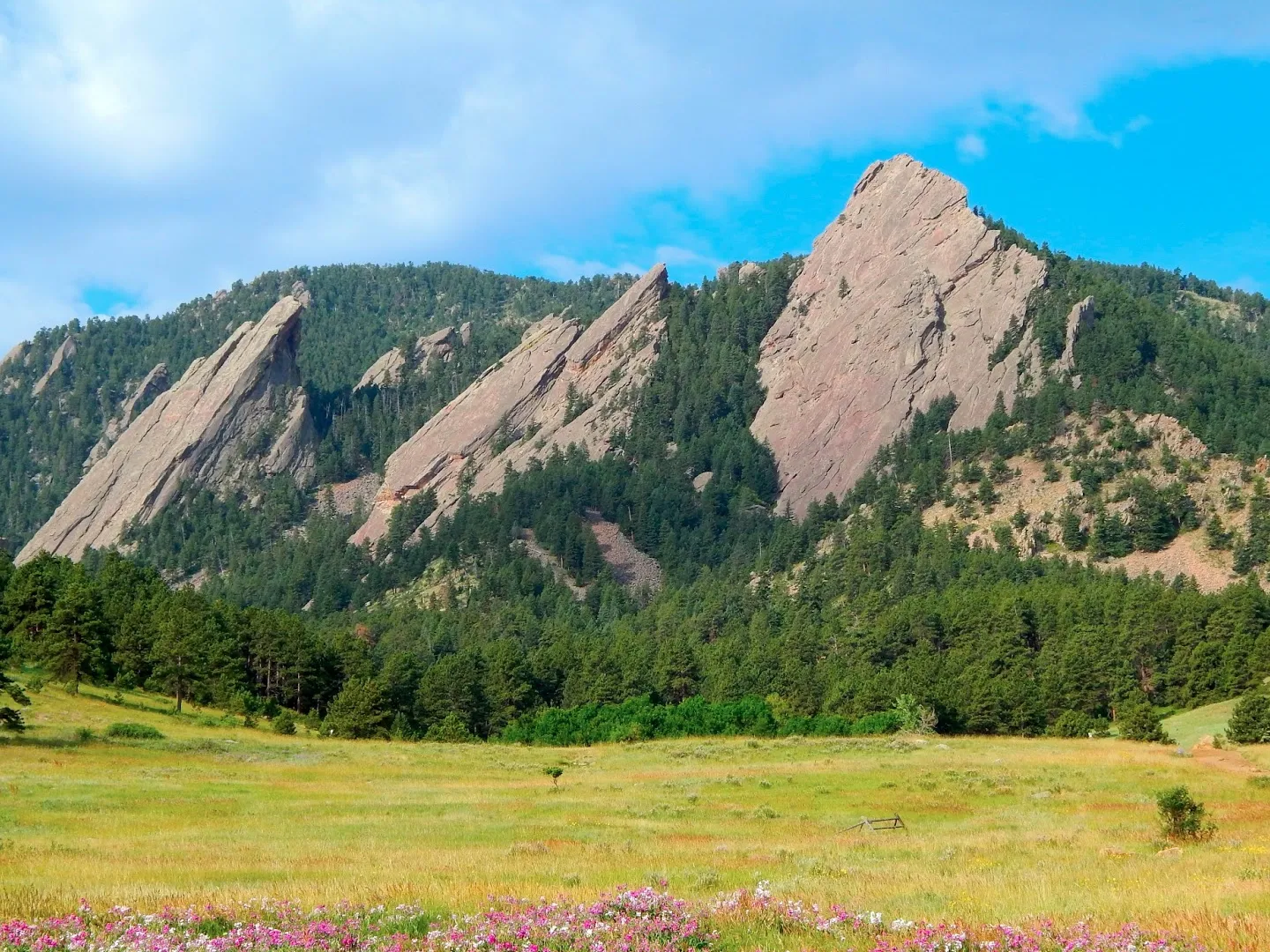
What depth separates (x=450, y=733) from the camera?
91.2 m

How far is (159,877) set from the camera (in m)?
21.0

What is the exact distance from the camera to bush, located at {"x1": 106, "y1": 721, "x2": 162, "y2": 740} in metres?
58.7

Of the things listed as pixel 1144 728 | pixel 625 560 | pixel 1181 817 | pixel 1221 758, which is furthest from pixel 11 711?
pixel 625 560

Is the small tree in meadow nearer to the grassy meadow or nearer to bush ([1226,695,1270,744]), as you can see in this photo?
the grassy meadow

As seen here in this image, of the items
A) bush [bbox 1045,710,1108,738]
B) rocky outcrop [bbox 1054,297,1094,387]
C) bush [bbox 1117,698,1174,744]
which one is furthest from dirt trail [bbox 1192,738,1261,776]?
rocky outcrop [bbox 1054,297,1094,387]

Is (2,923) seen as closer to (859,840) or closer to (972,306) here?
(859,840)

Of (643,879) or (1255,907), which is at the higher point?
(1255,907)

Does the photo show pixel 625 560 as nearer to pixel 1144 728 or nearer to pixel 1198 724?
pixel 1198 724

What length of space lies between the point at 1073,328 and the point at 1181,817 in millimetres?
163787

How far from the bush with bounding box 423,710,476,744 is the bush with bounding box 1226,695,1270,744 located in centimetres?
5367

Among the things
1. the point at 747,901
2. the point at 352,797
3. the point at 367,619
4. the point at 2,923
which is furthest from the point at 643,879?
the point at 367,619

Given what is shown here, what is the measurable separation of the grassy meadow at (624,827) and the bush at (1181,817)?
0.91 metres

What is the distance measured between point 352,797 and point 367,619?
127m

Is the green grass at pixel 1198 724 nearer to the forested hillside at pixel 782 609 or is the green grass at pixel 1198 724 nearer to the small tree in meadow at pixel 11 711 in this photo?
the forested hillside at pixel 782 609
